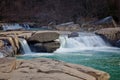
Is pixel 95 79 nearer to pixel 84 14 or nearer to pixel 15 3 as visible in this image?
pixel 84 14

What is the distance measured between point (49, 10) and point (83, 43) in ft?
42.1

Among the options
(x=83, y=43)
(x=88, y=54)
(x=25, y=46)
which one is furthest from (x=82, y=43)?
(x=25, y=46)

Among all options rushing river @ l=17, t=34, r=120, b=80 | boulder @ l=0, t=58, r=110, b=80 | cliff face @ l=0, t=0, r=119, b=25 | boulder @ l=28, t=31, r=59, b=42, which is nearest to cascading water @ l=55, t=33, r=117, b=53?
rushing river @ l=17, t=34, r=120, b=80

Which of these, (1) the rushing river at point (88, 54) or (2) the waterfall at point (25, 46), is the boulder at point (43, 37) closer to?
(2) the waterfall at point (25, 46)

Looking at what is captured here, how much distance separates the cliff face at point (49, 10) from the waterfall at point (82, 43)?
9196mm

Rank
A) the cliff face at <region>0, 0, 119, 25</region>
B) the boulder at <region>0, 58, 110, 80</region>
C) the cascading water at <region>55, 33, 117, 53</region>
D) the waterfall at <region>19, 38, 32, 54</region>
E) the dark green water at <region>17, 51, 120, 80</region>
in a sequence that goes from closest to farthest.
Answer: the boulder at <region>0, 58, 110, 80</region> → the dark green water at <region>17, 51, 120, 80</region> → the waterfall at <region>19, 38, 32, 54</region> → the cascading water at <region>55, 33, 117, 53</region> → the cliff face at <region>0, 0, 119, 25</region>

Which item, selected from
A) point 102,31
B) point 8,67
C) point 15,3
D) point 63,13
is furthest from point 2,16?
point 8,67

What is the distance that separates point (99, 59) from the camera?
1298 centimetres

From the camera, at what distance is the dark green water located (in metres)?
10.8

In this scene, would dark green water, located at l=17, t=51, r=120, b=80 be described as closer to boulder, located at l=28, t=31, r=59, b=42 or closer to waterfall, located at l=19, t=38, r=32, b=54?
boulder, located at l=28, t=31, r=59, b=42

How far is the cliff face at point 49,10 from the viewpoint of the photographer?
90.9ft

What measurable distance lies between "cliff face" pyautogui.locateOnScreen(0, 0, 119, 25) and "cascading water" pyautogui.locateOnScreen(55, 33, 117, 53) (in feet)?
30.2

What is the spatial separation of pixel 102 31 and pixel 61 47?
125 inches

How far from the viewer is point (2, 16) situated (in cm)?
2831
